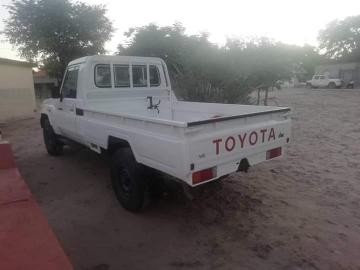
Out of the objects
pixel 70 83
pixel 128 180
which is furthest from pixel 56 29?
pixel 128 180

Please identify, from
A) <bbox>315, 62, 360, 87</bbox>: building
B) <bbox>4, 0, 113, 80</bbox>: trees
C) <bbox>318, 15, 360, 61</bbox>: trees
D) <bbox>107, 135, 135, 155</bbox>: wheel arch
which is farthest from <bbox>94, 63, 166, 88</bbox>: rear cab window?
<bbox>318, 15, 360, 61</bbox>: trees

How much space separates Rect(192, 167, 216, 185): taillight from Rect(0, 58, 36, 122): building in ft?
46.5

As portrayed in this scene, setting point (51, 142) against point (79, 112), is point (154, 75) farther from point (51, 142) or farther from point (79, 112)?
point (51, 142)

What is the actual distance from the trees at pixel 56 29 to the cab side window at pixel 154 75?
14738 millimetres

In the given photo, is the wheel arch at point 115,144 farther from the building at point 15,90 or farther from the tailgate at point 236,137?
the building at point 15,90

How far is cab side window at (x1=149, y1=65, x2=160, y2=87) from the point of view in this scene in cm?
588

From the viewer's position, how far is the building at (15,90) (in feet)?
47.3

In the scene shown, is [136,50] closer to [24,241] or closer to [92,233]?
[92,233]

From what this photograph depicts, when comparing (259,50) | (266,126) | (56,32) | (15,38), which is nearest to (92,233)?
(266,126)

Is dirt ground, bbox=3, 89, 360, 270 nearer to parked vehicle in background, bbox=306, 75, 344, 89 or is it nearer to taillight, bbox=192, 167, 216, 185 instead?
taillight, bbox=192, 167, 216, 185

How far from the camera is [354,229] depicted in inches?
134

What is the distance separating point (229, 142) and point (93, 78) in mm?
2849

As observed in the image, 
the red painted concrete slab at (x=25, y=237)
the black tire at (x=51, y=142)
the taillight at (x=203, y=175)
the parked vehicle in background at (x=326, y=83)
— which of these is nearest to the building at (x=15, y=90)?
the black tire at (x=51, y=142)

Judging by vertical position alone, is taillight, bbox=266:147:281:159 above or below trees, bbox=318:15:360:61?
below
